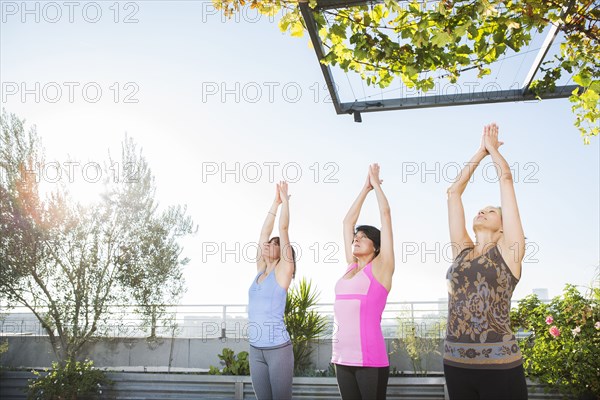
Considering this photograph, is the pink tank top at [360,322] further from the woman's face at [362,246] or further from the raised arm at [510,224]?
the raised arm at [510,224]

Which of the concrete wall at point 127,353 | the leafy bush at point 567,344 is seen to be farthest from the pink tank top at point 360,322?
the concrete wall at point 127,353

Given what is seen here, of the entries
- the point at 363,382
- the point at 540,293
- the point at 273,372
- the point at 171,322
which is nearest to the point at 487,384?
the point at 363,382

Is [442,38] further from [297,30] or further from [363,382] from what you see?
[363,382]

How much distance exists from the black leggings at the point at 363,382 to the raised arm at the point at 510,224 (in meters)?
0.83

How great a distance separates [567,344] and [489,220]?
296 centimetres

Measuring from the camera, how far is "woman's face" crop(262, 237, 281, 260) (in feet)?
12.1

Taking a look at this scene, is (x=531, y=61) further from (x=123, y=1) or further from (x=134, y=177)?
(x=134, y=177)

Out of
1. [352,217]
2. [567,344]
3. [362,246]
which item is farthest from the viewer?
[567,344]

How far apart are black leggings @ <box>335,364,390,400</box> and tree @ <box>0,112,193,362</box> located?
685 cm

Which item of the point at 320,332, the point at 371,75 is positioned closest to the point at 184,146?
the point at 320,332

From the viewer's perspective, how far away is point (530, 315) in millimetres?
5375

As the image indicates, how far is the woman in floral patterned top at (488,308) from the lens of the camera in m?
2.21

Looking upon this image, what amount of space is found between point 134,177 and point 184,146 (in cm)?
264

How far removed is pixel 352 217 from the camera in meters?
3.43
